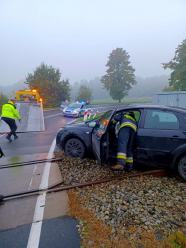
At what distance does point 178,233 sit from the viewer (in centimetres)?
353

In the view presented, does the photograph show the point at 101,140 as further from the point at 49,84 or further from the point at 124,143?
the point at 49,84

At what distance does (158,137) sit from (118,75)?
71.9m

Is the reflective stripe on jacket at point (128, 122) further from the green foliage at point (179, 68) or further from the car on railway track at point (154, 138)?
the green foliage at point (179, 68)

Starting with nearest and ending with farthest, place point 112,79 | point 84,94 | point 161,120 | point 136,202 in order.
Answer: point 136,202, point 161,120, point 84,94, point 112,79

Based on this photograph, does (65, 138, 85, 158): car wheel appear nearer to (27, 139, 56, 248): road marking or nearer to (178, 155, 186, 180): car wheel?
(27, 139, 56, 248): road marking

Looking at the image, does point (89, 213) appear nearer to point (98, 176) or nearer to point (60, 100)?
point (98, 176)

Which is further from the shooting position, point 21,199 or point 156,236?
point 21,199

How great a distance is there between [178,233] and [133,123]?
2.98 meters

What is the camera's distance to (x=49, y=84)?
51188 mm

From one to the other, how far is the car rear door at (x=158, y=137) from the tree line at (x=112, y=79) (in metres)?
34.6

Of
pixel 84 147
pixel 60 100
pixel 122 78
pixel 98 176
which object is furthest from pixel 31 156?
pixel 122 78

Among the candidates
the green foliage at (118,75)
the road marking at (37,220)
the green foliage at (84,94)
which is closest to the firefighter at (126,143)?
the road marking at (37,220)

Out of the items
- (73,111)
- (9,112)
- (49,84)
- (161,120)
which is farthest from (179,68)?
(161,120)

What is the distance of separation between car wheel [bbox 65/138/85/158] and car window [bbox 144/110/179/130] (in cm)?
213
